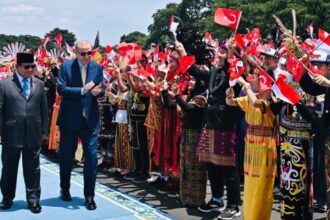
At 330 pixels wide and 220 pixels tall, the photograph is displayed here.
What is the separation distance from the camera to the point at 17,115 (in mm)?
4918

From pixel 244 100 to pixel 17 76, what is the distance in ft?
7.93

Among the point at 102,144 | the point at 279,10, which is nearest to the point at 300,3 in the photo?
the point at 279,10

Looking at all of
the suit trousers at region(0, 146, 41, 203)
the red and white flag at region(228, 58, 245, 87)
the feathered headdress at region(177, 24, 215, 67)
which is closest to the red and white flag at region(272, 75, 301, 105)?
the red and white flag at region(228, 58, 245, 87)

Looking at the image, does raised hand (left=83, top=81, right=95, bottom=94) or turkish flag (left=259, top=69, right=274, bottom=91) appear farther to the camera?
raised hand (left=83, top=81, right=95, bottom=94)

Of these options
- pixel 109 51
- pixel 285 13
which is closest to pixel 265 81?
pixel 109 51

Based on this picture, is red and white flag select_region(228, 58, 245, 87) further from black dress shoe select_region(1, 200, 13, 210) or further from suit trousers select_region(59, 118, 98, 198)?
black dress shoe select_region(1, 200, 13, 210)

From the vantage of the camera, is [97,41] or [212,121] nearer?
[212,121]

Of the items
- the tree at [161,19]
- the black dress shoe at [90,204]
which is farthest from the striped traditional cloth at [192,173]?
the tree at [161,19]

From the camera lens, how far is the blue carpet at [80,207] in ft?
15.9

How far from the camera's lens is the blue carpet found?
15.9 feet

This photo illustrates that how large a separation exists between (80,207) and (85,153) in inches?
23.3

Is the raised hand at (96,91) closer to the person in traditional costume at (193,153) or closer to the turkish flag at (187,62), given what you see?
the person in traditional costume at (193,153)

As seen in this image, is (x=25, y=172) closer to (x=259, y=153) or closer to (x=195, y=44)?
(x=195, y=44)

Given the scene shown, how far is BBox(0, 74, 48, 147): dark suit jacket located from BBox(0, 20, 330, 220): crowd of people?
30cm
